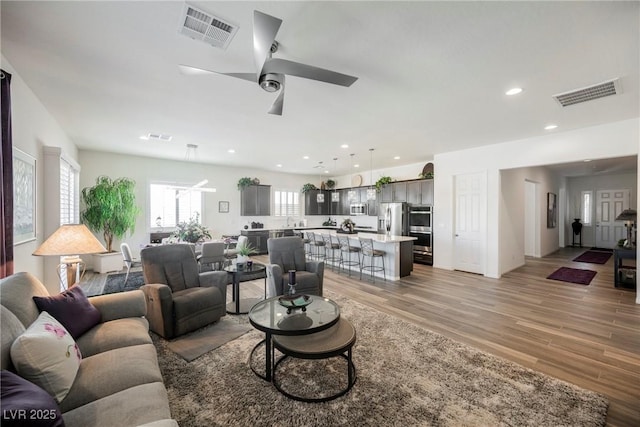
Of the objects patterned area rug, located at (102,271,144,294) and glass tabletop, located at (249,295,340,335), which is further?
patterned area rug, located at (102,271,144,294)

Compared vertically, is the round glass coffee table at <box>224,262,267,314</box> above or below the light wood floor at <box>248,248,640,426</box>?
above

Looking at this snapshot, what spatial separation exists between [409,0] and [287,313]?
8.91ft

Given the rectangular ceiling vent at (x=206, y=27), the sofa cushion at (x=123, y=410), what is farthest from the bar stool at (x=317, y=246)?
the sofa cushion at (x=123, y=410)

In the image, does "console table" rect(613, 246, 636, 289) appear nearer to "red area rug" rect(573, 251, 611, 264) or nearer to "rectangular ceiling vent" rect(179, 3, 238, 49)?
"red area rug" rect(573, 251, 611, 264)

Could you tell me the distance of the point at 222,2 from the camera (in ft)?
6.02

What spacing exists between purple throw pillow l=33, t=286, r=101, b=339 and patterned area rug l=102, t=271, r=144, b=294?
9.70ft

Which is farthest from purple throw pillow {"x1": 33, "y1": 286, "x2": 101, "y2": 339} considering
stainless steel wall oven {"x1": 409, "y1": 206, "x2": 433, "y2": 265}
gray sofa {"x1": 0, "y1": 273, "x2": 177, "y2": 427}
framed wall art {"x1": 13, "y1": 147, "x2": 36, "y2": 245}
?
stainless steel wall oven {"x1": 409, "y1": 206, "x2": 433, "y2": 265}

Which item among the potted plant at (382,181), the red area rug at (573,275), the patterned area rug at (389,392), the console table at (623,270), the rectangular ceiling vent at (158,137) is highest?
the rectangular ceiling vent at (158,137)

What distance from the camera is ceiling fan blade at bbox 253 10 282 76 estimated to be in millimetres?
1578

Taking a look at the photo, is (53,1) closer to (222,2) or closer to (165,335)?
(222,2)

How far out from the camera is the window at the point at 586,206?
377 inches

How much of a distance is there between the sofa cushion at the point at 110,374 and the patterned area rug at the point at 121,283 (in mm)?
3567

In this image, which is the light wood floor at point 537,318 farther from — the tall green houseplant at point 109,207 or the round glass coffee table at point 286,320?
the tall green houseplant at point 109,207

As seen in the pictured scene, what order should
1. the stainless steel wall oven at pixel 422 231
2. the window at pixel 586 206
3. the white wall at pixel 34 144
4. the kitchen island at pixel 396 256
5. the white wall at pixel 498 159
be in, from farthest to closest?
the window at pixel 586 206, the stainless steel wall oven at pixel 422 231, the kitchen island at pixel 396 256, the white wall at pixel 498 159, the white wall at pixel 34 144
